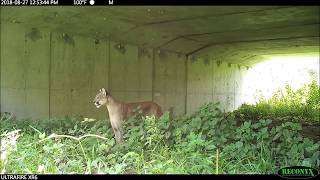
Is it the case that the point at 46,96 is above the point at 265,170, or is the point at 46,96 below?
above

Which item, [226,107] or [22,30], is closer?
[22,30]

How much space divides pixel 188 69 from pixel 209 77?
241 centimetres

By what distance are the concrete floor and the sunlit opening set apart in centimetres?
854

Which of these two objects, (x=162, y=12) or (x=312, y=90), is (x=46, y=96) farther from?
(x=312, y=90)

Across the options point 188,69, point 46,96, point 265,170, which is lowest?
point 265,170

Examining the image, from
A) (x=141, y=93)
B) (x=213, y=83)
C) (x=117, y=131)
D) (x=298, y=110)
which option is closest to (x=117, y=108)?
(x=117, y=131)

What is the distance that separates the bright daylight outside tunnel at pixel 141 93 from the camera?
4.80m

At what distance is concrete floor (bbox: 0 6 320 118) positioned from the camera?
352 inches

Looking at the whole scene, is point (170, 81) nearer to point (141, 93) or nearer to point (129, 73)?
point (141, 93)

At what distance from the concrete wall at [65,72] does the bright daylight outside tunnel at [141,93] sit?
29 mm

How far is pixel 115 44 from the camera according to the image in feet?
40.1

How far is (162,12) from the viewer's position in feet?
29.1

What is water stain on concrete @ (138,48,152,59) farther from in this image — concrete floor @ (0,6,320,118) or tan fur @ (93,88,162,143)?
tan fur @ (93,88,162,143)

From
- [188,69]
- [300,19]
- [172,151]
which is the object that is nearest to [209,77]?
[188,69]
